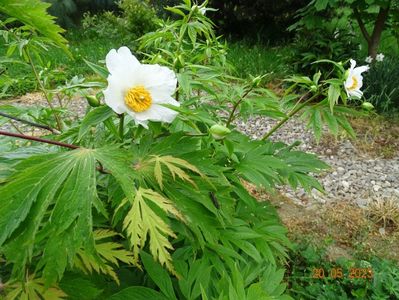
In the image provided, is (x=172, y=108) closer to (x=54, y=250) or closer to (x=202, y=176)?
(x=202, y=176)

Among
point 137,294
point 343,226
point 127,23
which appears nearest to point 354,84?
point 137,294

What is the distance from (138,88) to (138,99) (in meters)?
0.03

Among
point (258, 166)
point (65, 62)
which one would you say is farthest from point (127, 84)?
point (65, 62)

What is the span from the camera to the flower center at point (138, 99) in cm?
85

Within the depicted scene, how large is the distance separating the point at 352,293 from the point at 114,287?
3.98ft

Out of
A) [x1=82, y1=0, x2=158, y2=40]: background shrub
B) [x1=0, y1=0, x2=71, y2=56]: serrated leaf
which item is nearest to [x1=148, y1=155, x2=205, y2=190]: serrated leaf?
[x1=0, y1=0, x2=71, y2=56]: serrated leaf

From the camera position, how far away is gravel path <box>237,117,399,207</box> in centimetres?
286

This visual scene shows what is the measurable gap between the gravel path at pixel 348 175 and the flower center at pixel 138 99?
6.54 ft

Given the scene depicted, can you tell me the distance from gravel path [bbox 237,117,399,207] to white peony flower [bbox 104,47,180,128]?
6.48 feet

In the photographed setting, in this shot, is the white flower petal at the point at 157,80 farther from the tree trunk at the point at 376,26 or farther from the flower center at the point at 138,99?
the tree trunk at the point at 376,26

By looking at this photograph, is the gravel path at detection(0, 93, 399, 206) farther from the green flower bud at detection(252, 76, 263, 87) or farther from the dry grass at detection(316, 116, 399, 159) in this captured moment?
the green flower bud at detection(252, 76, 263, 87)

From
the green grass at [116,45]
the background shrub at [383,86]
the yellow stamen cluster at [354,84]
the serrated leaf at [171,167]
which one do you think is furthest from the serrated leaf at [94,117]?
the background shrub at [383,86]

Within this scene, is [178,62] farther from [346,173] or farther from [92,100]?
[346,173]

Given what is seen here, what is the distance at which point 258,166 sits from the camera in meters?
1.19
